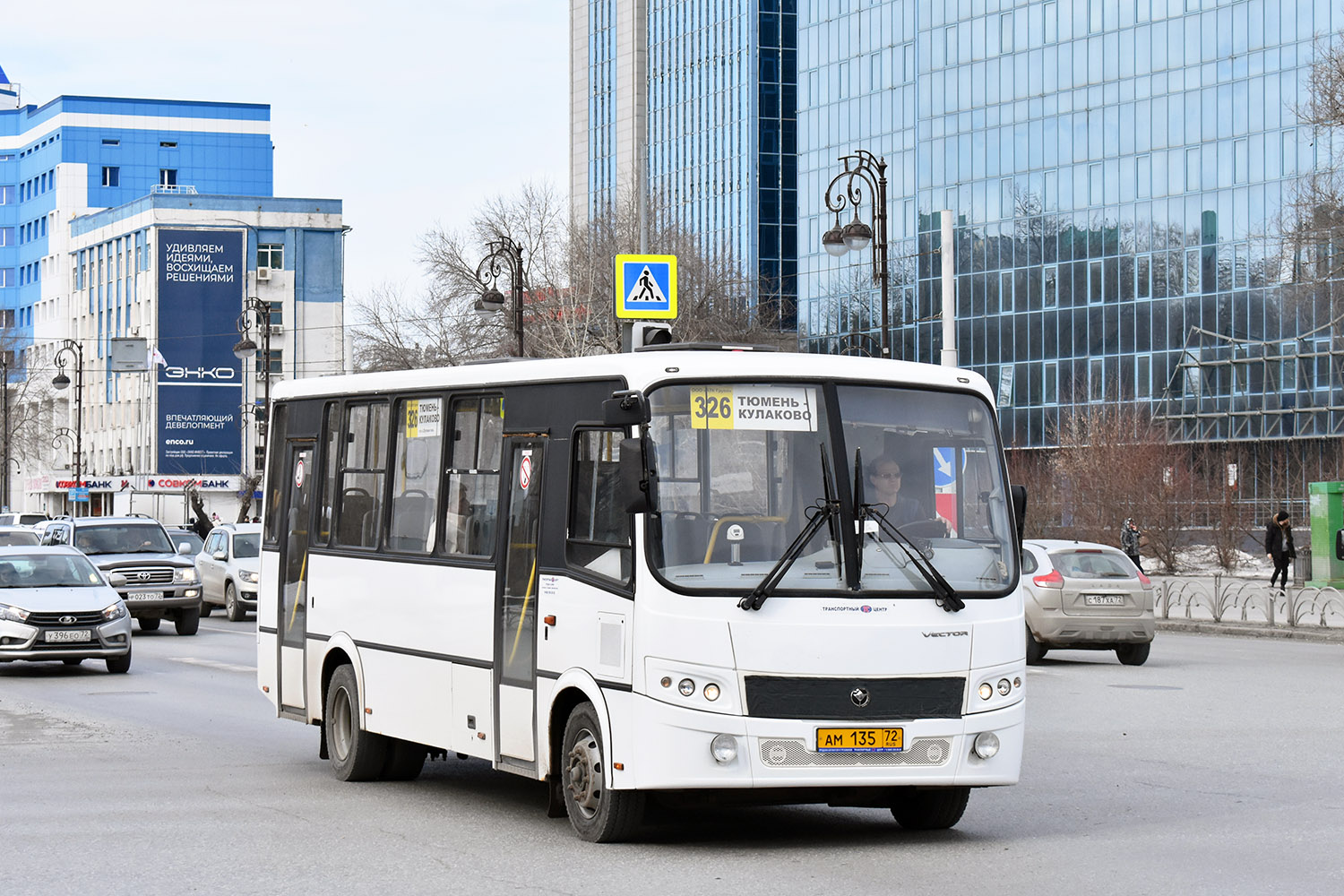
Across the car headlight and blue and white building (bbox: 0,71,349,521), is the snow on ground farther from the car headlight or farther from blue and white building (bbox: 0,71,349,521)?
blue and white building (bbox: 0,71,349,521)

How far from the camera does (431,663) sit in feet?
39.7

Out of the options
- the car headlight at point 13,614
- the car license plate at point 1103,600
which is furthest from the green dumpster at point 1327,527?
the car headlight at point 13,614

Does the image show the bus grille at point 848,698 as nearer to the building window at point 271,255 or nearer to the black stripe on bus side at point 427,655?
the black stripe on bus side at point 427,655

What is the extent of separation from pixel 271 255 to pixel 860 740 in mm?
103105

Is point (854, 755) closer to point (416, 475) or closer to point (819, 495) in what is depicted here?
point (819, 495)

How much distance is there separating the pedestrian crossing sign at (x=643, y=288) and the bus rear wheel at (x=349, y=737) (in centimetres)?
795

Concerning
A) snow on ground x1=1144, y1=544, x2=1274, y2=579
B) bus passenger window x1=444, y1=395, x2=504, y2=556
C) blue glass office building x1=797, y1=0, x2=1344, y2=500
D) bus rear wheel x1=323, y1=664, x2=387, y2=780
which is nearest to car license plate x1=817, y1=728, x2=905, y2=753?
bus passenger window x1=444, y1=395, x2=504, y2=556

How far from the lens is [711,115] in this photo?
389 feet

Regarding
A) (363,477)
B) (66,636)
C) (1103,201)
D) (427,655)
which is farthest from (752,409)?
(1103,201)

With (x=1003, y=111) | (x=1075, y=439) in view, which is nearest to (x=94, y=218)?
(x=1003, y=111)

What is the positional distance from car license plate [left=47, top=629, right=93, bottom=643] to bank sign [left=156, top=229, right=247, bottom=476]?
270 ft

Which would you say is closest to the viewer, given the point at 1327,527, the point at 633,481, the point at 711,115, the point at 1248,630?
the point at 633,481

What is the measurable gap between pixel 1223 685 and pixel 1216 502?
30666mm

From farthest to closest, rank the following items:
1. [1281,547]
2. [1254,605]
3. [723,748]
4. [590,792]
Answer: [1281,547], [1254,605], [590,792], [723,748]
